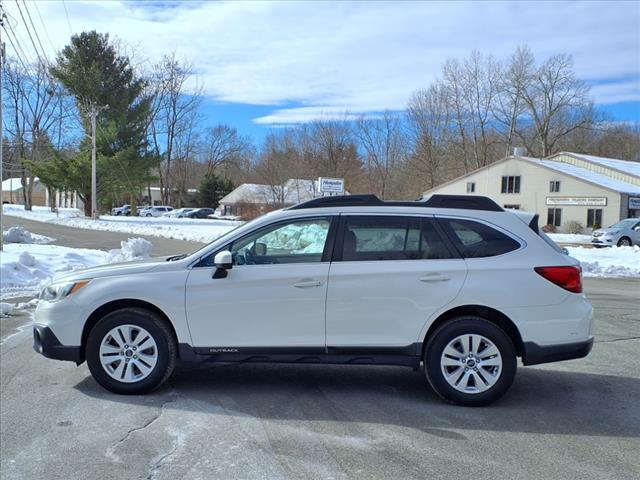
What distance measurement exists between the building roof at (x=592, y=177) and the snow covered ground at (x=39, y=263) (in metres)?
41.4

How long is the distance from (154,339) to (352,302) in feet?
5.97

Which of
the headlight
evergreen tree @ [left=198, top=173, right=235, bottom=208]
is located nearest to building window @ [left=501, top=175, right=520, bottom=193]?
evergreen tree @ [left=198, top=173, right=235, bottom=208]

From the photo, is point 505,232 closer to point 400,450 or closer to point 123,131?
point 400,450

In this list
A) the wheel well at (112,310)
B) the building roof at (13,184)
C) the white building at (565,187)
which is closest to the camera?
the wheel well at (112,310)

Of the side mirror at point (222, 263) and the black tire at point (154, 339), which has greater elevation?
the side mirror at point (222, 263)

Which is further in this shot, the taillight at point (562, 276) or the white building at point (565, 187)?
the white building at point (565, 187)

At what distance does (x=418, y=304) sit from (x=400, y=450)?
133 centimetres

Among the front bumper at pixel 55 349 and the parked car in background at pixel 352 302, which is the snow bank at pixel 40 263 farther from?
the parked car in background at pixel 352 302

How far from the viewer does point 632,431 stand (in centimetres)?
455

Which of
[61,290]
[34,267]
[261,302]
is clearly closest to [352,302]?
[261,302]

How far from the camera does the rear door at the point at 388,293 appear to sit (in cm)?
501

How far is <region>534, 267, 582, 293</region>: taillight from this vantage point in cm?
502

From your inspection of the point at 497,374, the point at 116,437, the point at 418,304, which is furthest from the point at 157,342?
the point at 497,374

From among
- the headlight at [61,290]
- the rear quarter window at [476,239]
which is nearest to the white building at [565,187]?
the rear quarter window at [476,239]
